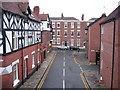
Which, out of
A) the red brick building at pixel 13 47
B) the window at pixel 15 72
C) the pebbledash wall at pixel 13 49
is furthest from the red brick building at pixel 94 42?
the window at pixel 15 72

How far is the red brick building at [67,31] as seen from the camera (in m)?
69.4

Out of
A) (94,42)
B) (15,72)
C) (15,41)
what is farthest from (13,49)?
(94,42)

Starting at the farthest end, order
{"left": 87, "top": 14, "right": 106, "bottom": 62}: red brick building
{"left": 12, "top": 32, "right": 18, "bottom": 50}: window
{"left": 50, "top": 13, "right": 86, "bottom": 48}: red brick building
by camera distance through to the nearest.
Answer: {"left": 50, "top": 13, "right": 86, "bottom": 48}: red brick building
{"left": 87, "top": 14, "right": 106, "bottom": 62}: red brick building
{"left": 12, "top": 32, "right": 18, "bottom": 50}: window

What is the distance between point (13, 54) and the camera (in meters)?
18.6

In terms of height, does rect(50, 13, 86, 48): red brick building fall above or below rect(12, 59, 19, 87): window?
above

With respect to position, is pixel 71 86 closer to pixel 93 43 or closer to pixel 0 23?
pixel 0 23

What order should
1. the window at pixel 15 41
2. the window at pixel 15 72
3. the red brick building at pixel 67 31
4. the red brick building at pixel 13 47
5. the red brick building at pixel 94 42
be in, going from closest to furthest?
the red brick building at pixel 13 47 → the window at pixel 15 41 → the window at pixel 15 72 → the red brick building at pixel 94 42 → the red brick building at pixel 67 31

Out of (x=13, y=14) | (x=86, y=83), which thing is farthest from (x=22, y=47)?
(x=86, y=83)

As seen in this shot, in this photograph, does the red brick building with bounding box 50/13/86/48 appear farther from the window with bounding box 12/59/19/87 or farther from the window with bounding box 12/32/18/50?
the window with bounding box 12/59/19/87

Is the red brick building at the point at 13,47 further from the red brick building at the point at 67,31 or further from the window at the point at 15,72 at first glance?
the red brick building at the point at 67,31

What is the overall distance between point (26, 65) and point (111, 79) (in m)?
10.5

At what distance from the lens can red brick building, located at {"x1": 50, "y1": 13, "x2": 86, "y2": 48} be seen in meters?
69.4

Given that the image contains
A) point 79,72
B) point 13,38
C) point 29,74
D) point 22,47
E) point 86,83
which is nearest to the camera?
point 13,38

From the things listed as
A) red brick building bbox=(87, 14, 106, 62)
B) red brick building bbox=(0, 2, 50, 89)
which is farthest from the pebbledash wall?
red brick building bbox=(87, 14, 106, 62)
